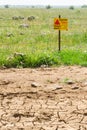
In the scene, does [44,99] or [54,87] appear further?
[54,87]

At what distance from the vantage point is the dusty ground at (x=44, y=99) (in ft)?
21.0

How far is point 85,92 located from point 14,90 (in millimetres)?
1468

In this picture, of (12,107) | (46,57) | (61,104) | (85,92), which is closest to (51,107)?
(61,104)

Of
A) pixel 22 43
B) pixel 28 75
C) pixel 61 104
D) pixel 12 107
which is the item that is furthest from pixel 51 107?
pixel 22 43

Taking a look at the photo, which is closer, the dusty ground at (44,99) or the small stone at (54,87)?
the dusty ground at (44,99)

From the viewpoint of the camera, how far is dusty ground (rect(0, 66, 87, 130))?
641 cm

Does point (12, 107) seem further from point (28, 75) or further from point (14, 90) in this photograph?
point (28, 75)

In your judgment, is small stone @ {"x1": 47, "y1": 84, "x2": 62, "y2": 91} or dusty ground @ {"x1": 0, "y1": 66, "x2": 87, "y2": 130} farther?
small stone @ {"x1": 47, "y1": 84, "x2": 62, "y2": 91}

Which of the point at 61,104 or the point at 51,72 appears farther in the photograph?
the point at 51,72

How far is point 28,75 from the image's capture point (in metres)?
9.59

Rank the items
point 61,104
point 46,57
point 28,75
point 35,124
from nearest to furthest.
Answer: point 35,124, point 61,104, point 28,75, point 46,57

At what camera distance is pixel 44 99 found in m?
7.64

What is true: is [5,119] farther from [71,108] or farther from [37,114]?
[71,108]

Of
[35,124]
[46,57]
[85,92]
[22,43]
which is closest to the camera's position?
[35,124]
